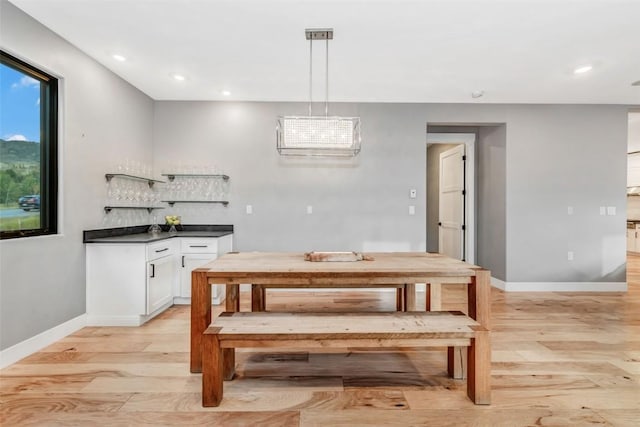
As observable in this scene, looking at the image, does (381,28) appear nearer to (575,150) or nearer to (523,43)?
(523,43)

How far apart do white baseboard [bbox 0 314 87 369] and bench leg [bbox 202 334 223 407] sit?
156 centimetres

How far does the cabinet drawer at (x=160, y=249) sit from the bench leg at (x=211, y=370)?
5.56 ft

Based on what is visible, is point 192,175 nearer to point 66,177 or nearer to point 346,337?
point 66,177

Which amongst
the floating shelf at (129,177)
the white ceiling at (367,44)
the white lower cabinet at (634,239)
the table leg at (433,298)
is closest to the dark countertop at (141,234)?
the floating shelf at (129,177)

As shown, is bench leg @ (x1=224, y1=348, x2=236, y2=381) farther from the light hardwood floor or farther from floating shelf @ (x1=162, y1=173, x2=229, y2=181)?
floating shelf @ (x1=162, y1=173, x2=229, y2=181)

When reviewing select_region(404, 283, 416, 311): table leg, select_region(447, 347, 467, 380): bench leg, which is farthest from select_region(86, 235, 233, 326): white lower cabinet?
select_region(447, 347, 467, 380): bench leg

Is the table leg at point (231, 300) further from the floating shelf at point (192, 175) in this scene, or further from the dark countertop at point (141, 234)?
the floating shelf at point (192, 175)

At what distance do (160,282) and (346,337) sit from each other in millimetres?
2378

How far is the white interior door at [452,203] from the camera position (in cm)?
521

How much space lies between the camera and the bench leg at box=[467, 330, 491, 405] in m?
1.82

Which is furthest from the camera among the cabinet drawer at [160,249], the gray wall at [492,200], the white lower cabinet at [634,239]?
the white lower cabinet at [634,239]

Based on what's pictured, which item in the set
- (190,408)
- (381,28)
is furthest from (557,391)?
(381,28)

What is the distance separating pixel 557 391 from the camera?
197 centimetres

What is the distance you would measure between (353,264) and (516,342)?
5.31 ft
